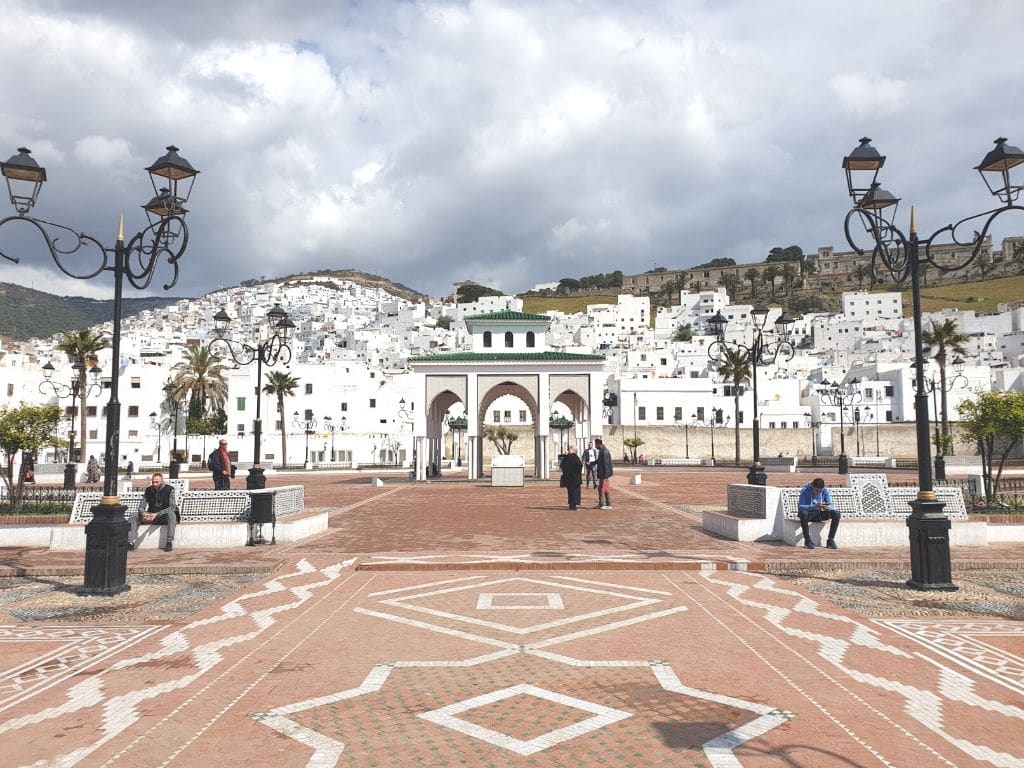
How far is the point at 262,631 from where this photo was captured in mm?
6586

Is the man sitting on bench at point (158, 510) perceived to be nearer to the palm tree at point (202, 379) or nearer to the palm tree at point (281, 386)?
the palm tree at point (281, 386)

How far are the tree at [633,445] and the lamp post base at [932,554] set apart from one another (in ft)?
156

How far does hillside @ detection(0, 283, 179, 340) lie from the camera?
142500 mm

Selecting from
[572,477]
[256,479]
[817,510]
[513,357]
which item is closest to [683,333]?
[513,357]

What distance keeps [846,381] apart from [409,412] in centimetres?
4317

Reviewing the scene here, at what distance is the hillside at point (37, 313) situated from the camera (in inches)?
5610

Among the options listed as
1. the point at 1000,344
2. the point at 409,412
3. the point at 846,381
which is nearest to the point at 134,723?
the point at 409,412

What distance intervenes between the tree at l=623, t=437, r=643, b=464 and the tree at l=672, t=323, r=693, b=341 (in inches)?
2649

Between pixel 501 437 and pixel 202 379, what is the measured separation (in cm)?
2176

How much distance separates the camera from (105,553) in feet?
27.3

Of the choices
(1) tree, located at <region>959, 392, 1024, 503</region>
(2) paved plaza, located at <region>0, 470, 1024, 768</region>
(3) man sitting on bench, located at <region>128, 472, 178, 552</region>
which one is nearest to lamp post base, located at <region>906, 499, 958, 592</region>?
(2) paved plaza, located at <region>0, 470, 1024, 768</region>

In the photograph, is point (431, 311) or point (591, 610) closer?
point (591, 610)

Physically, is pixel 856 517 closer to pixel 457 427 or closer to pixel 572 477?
pixel 572 477

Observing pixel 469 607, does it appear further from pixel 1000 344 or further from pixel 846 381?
pixel 1000 344
